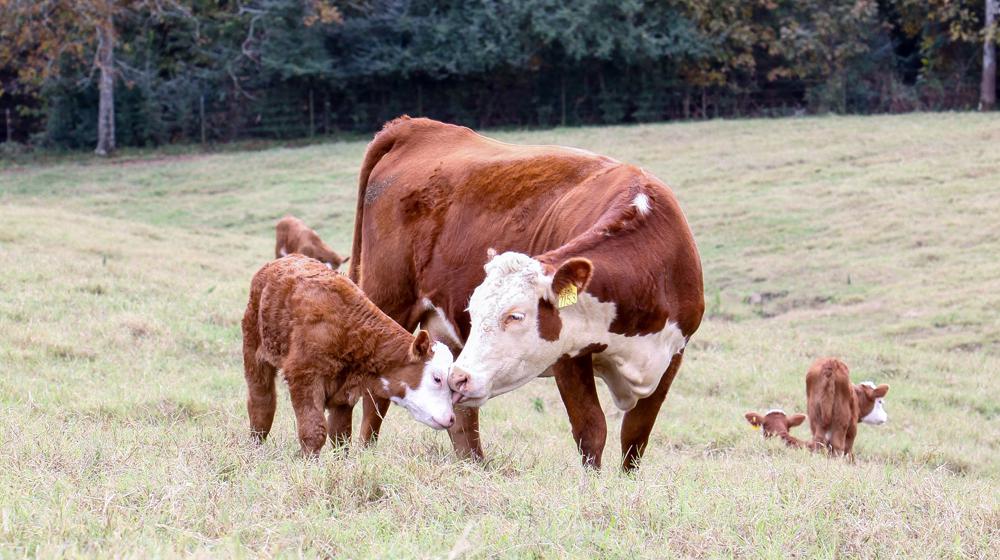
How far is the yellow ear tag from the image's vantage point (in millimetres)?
5984

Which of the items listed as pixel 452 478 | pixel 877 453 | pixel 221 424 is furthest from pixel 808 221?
pixel 452 478

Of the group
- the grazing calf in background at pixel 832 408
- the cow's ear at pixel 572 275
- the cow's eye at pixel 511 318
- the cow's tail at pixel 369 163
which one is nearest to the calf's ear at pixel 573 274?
the cow's ear at pixel 572 275

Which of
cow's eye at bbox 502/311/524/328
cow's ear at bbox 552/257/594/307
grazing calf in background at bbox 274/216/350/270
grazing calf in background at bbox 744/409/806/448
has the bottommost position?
grazing calf in background at bbox 744/409/806/448

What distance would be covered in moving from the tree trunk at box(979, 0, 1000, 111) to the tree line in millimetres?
61

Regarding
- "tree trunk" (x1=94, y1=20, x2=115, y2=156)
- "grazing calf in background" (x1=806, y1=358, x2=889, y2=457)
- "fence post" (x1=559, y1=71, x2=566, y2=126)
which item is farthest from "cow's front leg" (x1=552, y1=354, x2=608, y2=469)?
"fence post" (x1=559, y1=71, x2=566, y2=126)

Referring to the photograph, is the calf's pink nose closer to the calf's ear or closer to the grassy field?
the grassy field

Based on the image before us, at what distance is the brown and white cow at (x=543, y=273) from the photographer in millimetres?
6121

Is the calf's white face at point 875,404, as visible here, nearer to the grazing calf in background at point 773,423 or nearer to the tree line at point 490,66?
the grazing calf in background at point 773,423

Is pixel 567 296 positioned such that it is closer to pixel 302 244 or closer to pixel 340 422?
pixel 340 422

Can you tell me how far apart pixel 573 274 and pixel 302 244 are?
12.5m

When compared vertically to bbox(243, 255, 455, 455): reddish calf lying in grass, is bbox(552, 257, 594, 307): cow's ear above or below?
above

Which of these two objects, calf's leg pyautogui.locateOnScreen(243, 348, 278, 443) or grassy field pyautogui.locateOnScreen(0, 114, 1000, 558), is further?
calf's leg pyautogui.locateOnScreen(243, 348, 278, 443)

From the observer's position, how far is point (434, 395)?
6.52 meters

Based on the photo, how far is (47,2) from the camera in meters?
32.9
